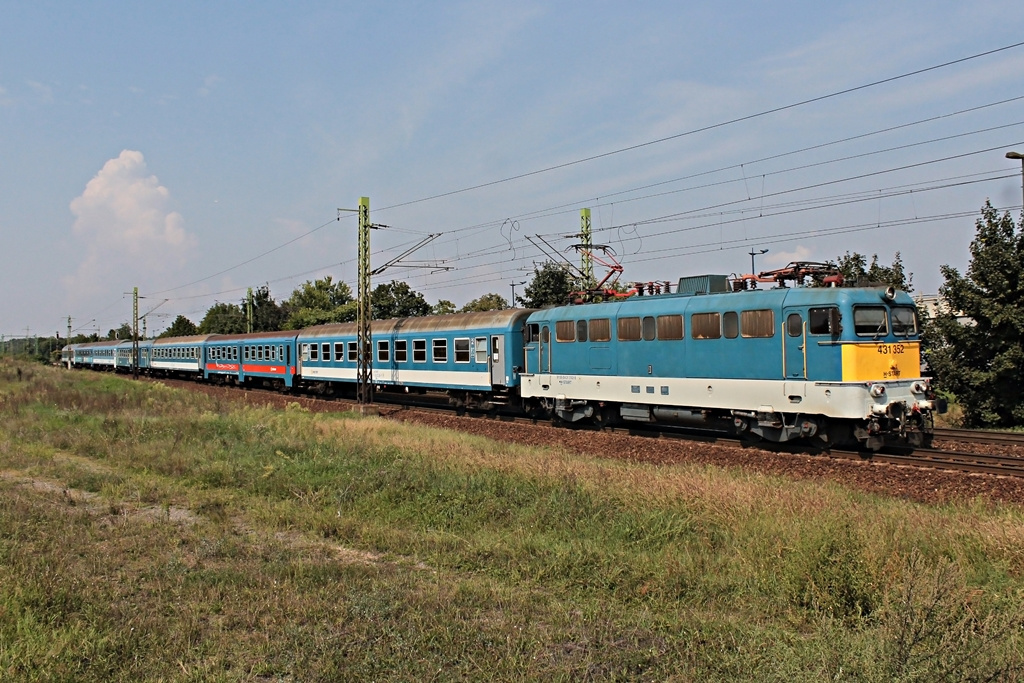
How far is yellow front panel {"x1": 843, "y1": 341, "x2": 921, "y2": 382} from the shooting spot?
48.0 feet

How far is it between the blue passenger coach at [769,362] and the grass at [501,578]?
151 inches

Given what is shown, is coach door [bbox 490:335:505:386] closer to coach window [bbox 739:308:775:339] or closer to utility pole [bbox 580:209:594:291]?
utility pole [bbox 580:209:594:291]

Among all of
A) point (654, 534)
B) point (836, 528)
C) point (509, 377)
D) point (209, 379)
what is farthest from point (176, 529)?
point (209, 379)

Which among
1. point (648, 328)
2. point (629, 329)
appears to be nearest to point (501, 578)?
point (648, 328)

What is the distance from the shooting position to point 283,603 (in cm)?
683

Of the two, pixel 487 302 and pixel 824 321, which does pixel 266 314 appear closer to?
pixel 487 302

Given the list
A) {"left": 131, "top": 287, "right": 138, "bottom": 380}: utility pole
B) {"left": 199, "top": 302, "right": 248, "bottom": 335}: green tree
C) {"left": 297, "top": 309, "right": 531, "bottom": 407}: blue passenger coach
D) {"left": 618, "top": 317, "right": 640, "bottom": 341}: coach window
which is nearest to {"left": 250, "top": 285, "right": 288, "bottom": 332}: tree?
{"left": 199, "top": 302, "right": 248, "bottom": 335}: green tree

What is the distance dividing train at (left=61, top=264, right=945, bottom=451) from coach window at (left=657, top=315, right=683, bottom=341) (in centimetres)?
3

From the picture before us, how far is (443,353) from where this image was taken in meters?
27.5

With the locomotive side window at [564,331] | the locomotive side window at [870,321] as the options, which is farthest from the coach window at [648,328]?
the locomotive side window at [870,321]

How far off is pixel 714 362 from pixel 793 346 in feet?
6.72

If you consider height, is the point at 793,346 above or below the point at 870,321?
Result: below

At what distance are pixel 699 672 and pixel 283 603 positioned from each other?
384 cm

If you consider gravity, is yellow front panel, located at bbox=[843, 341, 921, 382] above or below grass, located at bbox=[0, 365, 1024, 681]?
above
